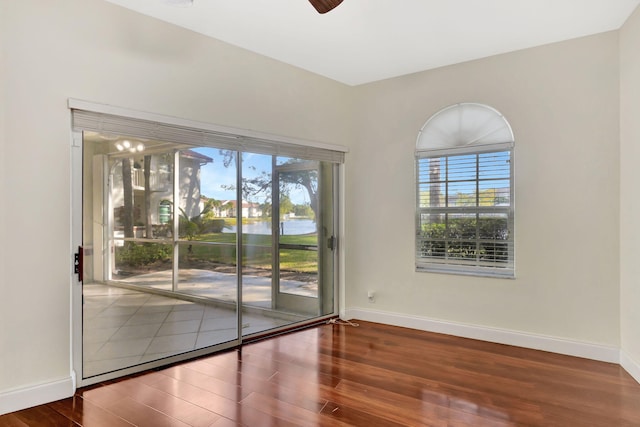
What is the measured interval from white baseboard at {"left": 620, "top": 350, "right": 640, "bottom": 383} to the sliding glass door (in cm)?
283

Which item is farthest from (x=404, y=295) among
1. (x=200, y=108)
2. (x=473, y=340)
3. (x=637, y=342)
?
(x=200, y=108)

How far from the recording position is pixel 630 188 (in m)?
3.10

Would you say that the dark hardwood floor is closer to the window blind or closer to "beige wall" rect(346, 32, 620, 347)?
"beige wall" rect(346, 32, 620, 347)

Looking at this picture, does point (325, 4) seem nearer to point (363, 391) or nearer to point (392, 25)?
point (392, 25)

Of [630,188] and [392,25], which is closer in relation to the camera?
[630,188]

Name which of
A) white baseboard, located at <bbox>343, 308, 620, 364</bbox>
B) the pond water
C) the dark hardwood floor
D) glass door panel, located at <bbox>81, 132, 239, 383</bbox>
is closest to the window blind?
white baseboard, located at <bbox>343, 308, 620, 364</bbox>

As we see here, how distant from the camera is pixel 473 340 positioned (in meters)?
3.90

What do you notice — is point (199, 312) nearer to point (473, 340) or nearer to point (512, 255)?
point (473, 340)

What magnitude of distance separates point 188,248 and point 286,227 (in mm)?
1149

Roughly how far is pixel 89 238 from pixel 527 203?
3723mm

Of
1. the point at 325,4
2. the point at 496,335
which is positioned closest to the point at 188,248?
the point at 325,4

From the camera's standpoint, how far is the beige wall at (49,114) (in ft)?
8.10

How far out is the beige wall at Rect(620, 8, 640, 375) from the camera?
9.78 feet

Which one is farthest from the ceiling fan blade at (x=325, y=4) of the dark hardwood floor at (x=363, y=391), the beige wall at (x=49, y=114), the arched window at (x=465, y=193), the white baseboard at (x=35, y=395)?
the white baseboard at (x=35, y=395)
